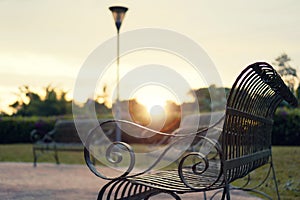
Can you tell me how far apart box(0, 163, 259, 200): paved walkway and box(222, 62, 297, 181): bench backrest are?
174 cm

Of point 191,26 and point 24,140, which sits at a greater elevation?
point 191,26

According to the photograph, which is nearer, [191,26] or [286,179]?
[286,179]

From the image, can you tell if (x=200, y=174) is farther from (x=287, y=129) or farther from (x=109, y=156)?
(x=287, y=129)

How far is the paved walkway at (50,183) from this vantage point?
556 cm

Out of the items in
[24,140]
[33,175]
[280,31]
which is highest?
[280,31]

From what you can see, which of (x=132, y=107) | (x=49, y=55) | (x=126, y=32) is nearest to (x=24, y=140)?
(x=132, y=107)

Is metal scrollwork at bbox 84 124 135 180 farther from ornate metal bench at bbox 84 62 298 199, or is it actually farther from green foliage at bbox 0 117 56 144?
green foliage at bbox 0 117 56 144

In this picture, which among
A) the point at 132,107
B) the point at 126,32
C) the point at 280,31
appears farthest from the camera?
the point at 132,107

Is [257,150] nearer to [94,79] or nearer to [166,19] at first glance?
[166,19]

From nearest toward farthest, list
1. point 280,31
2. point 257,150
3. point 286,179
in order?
point 257,150 < point 286,179 < point 280,31

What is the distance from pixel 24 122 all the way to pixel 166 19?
35.6ft

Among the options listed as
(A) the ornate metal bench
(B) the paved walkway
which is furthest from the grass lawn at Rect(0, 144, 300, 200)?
(A) the ornate metal bench

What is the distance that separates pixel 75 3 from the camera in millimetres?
8938

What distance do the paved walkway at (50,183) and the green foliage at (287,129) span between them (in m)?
6.61
